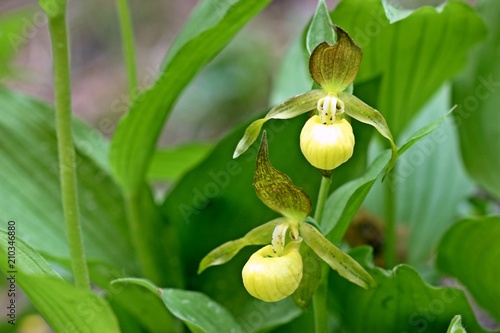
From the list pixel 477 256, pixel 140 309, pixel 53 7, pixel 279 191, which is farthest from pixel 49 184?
pixel 477 256

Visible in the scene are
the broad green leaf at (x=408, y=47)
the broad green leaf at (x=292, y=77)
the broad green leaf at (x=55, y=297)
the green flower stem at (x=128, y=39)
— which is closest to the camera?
the broad green leaf at (x=55, y=297)

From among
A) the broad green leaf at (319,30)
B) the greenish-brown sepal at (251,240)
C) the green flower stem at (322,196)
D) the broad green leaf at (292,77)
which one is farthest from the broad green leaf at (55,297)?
the broad green leaf at (292,77)

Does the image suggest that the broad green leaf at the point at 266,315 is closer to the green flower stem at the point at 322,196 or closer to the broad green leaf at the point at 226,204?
the broad green leaf at the point at 226,204

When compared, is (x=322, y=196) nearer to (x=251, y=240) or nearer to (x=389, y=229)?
(x=251, y=240)

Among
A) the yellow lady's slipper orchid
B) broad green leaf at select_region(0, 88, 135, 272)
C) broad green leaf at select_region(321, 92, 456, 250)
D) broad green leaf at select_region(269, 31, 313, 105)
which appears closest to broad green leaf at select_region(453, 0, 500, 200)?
broad green leaf at select_region(269, 31, 313, 105)

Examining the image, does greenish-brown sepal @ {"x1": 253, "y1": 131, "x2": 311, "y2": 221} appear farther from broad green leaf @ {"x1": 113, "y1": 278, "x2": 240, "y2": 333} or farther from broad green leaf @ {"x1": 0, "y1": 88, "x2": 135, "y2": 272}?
broad green leaf @ {"x1": 0, "y1": 88, "x2": 135, "y2": 272}

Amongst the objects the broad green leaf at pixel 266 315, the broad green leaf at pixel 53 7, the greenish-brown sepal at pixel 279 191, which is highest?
the broad green leaf at pixel 53 7
